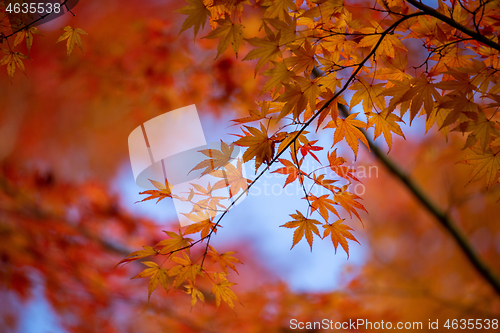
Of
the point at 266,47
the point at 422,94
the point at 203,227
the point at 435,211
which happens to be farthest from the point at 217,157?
the point at 435,211

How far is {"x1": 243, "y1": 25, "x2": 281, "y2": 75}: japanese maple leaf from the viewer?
2.16ft

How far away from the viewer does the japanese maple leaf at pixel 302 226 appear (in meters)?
0.82

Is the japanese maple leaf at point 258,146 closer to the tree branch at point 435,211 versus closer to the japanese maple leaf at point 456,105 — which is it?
the japanese maple leaf at point 456,105

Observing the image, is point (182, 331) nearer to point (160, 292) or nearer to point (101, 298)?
point (160, 292)

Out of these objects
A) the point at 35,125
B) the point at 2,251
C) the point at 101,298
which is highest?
the point at 35,125

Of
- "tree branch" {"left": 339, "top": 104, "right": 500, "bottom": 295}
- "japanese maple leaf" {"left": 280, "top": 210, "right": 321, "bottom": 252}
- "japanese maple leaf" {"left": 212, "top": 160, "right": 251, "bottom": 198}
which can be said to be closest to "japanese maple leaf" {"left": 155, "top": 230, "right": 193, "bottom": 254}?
"japanese maple leaf" {"left": 212, "top": 160, "right": 251, "bottom": 198}

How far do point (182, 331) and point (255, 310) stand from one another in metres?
0.84

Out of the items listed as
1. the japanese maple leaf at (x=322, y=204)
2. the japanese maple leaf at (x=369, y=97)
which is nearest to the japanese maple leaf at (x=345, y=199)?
the japanese maple leaf at (x=322, y=204)

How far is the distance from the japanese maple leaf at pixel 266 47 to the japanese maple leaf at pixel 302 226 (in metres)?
0.45

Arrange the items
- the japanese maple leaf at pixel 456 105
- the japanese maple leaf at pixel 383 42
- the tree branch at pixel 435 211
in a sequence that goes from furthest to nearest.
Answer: the tree branch at pixel 435 211 < the japanese maple leaf at pixel 383 42 < the japanese maple leaf at pixel 456 105

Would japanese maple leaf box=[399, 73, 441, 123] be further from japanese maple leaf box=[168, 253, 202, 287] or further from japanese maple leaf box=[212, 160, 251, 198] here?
japanese maple leaf box=[168, 253, 202, 287]

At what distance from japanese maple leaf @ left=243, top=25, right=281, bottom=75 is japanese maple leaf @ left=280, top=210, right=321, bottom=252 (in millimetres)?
447

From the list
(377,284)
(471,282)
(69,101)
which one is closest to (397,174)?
(377,284)

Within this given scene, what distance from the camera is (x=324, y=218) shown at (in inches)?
34.0
